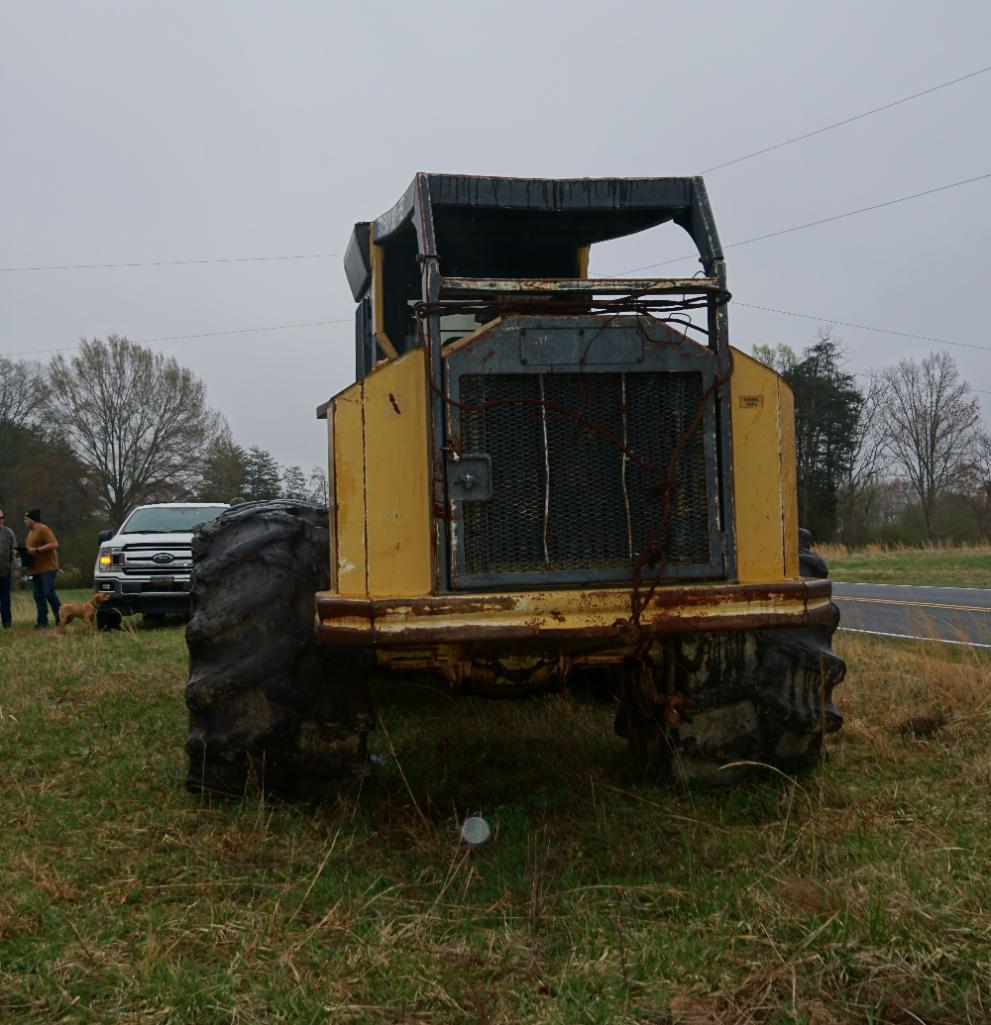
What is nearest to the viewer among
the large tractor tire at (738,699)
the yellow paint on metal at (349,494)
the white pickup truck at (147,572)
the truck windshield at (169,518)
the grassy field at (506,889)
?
the grassy field at (506,889)

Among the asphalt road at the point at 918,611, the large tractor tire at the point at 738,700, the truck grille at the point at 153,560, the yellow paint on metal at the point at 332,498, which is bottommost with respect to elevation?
the asphalt road at the point at 918,611

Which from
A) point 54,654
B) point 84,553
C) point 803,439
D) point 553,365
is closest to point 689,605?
point 553,365

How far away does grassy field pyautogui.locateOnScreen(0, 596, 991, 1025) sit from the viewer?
2611 mm

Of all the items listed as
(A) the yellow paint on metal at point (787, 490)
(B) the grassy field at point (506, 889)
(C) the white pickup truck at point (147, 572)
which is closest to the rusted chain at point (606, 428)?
(A) the yellow paint on metal at point (787, 490)

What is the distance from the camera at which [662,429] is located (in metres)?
3.88

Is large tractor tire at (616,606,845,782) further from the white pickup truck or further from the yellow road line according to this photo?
the yellow road line

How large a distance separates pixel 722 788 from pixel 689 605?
99 centimetres

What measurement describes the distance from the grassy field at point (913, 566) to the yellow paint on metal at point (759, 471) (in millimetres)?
15522

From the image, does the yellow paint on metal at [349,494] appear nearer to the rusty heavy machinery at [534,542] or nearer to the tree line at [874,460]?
the rusty heavy machinery at [534,542]

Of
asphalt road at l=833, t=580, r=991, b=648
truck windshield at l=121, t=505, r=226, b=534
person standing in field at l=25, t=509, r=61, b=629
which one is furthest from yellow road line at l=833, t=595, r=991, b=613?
person standing in field at l=25, t=509, r=61, b=629

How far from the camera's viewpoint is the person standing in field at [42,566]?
552 inches

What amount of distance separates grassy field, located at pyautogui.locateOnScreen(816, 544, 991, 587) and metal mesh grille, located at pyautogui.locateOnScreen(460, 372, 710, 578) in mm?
15824

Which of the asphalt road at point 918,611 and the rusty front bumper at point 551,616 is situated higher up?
the rusty front bumper at point 551,616

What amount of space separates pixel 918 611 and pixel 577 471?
10065mm
